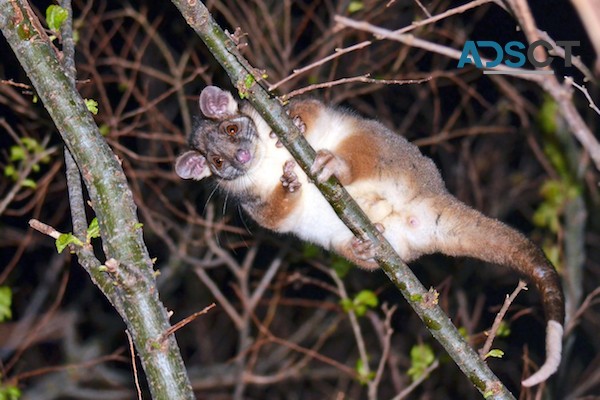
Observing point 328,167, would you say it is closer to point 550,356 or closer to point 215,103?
point 550,356

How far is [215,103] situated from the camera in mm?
4527

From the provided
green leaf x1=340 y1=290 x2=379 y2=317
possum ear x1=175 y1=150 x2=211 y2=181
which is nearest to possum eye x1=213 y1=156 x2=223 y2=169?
possum ear x1=175 y1=150 x2=211 y2=181

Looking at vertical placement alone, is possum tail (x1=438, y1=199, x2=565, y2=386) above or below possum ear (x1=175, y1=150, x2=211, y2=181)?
below

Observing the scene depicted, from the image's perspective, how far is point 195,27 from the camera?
2783 mm

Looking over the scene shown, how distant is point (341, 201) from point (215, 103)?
174cm

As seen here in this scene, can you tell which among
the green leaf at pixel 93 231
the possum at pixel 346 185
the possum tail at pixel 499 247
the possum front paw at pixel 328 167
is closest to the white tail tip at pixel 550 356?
the possum tail at pixel 499 247

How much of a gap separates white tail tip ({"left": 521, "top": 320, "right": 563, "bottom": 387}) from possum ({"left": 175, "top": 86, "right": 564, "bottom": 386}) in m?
0.75

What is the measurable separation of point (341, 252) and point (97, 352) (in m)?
3.62

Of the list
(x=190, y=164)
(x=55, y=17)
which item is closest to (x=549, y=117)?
(x=190, y=164)

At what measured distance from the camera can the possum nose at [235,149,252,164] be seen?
4375 mm

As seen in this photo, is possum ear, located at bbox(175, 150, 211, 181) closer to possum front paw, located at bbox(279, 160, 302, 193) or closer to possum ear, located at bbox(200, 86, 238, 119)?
possum ear, located at bbox(200, 86, 238, 119)

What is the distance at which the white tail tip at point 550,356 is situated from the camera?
1949mm

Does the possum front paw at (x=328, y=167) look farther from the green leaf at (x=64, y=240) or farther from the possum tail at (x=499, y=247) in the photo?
the green leaf at (x=64, y=240)

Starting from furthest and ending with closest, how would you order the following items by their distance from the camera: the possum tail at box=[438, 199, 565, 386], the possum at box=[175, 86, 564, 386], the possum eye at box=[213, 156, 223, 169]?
the possum eye at box=[213, 156, 223, 169] → the possum at box=[175, 86, 564, 386] → the possum tail at box=[438, 199, 565, 386]
